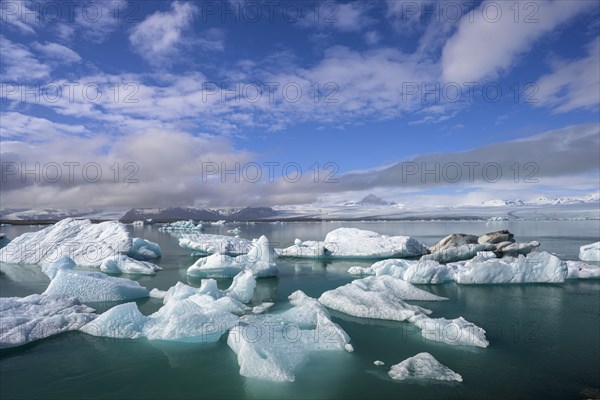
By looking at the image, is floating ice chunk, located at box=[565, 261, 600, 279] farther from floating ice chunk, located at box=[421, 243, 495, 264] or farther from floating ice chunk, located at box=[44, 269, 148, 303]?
floating ice chunk, located at box=[44, 269, 148, 303]

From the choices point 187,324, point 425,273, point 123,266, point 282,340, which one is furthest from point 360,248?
point 187,324

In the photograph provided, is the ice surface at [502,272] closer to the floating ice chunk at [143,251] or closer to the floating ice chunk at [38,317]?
the floating ice chunk at [38,317]

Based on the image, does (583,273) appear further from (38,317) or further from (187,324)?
(38,317)

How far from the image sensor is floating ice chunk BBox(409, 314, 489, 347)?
736 centimetres

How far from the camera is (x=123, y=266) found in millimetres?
16891

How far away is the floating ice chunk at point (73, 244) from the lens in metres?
18.8

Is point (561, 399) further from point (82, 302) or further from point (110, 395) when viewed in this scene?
point (82, 302)

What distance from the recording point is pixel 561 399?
534cm

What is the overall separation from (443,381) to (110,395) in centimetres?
516

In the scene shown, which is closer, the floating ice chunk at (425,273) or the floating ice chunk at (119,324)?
the floating ice chunk at (119,324)

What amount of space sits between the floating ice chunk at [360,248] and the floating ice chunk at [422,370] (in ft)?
49.5

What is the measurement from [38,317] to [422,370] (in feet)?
27.3

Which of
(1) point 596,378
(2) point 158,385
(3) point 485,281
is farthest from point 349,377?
(3) point 485,281

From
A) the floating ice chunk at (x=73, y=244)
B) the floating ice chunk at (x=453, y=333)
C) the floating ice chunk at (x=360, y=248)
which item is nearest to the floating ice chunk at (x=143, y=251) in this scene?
the floating ice chunk at (x=73, y=244)
